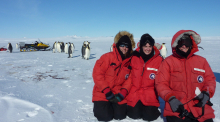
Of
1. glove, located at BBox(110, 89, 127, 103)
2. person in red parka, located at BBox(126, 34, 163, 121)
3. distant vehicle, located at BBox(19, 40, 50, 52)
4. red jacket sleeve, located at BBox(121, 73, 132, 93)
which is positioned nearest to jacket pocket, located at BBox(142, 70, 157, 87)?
person in red parka, located at BBox(126, 34, 163, 121)

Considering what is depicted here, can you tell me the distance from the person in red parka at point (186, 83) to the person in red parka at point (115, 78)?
581 millimetres

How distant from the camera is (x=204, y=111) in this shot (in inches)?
59.6

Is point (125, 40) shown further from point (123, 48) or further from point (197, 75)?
point (197, 75)

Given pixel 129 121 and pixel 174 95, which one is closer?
pixel 174 95

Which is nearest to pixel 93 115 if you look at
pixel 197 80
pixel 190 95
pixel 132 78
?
pixel 132 78

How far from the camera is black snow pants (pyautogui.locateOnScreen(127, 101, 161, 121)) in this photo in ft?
6.63

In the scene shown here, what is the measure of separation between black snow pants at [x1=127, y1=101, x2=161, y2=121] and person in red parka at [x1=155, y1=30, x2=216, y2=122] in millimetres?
397

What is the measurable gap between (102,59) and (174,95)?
3.63ft

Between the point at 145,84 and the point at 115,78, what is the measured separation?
463 millimetres

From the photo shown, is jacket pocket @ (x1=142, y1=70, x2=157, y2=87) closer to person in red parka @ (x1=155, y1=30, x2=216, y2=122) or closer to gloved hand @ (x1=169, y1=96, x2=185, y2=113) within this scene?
person in red parka @ (x1=155, y1=30, x2=216, y2=122)

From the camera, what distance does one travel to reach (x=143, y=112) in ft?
6.81

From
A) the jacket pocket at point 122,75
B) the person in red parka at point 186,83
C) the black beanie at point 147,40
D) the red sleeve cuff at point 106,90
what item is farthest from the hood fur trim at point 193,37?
the red sleeve cuff at point 106,90

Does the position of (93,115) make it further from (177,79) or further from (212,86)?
(212,86)

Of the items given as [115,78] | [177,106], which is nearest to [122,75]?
[115,78]
